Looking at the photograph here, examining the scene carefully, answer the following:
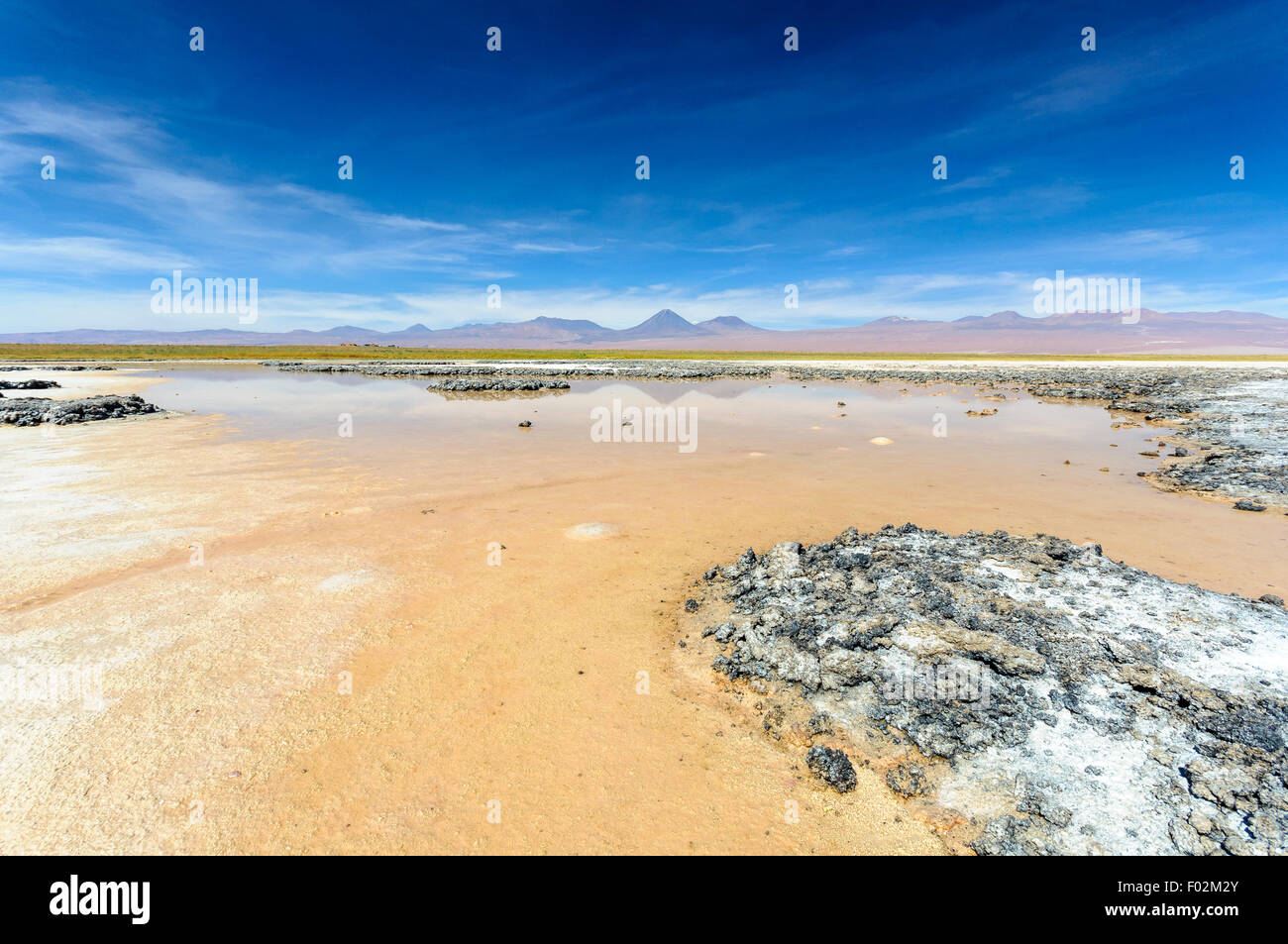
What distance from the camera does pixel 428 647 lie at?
641 centimetres

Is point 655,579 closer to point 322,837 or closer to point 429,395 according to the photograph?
point 322,837

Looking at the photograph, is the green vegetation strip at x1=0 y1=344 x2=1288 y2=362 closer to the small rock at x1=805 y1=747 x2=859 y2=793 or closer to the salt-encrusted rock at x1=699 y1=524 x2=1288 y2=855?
the salt-encrusted rock at x1=699 y1=524 x2=1288 y2=855

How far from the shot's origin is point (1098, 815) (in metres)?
3.88

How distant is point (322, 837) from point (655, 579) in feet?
16.8

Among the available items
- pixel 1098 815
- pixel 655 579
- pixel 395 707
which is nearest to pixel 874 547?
pixel 655 579

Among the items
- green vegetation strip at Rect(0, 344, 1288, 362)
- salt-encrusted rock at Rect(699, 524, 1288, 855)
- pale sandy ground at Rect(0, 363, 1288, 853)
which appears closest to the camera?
salt-encrusted rock at Rect(699, 524, 1288, 855)

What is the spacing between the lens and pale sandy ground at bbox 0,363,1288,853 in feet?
13.5

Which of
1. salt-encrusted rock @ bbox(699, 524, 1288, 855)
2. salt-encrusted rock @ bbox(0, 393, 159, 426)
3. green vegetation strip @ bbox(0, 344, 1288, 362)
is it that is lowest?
salt-encrusted rock @ bbox(699, 524, 1288, 855)

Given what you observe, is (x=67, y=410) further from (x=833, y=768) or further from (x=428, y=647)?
(x=833, y=768)

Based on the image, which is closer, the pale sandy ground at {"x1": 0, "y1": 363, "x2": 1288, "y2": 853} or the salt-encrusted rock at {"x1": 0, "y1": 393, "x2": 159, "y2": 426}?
the pale sandy ground at {"x1": 0, "y1": 363, "x2": 1288, "y2": 853}

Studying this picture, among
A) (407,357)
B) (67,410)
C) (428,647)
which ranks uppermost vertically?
(407,357)

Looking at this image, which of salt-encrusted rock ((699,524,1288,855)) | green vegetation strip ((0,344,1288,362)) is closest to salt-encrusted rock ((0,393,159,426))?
salt-encrusted rock ((699,524,1288,855))

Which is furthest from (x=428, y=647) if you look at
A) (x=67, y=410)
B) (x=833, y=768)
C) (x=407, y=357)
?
(x=407, y=357)

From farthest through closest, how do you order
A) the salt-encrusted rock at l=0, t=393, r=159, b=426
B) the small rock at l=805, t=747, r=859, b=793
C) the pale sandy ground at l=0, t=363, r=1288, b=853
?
the salt-encrusted rock at l=0, t=393, r=159, b=426 → the small rock at l=805, t=747, r=859, b=793 → the pale sandy ground at l=0, t=363, r=1288, b=853
